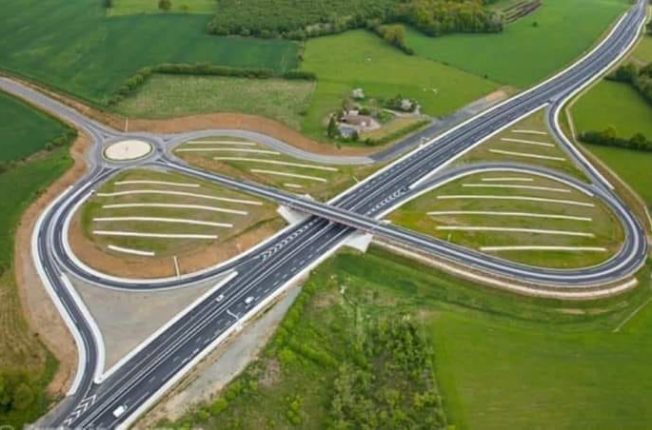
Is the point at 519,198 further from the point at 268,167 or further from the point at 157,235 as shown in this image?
the point at 157,235

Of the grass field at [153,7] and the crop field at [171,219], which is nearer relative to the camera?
the crop field at [171,219]

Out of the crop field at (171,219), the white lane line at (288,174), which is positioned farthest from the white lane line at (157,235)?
the white lane line at (288,174)

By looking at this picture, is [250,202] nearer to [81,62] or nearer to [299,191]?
[299,191]

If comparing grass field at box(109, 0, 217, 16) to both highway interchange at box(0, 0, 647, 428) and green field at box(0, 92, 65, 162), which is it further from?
green field at box(0, 92, 65, 162)

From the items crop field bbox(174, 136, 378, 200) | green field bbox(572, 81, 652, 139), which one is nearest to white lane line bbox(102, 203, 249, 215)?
crop field bbox(174, 136, 378, 200)

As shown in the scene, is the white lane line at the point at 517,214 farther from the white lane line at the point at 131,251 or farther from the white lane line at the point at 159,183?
the white lane line at the point at 131,251

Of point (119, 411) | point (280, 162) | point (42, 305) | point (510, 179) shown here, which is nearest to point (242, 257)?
point (42, 305)

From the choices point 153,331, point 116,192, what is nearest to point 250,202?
point 116,192
